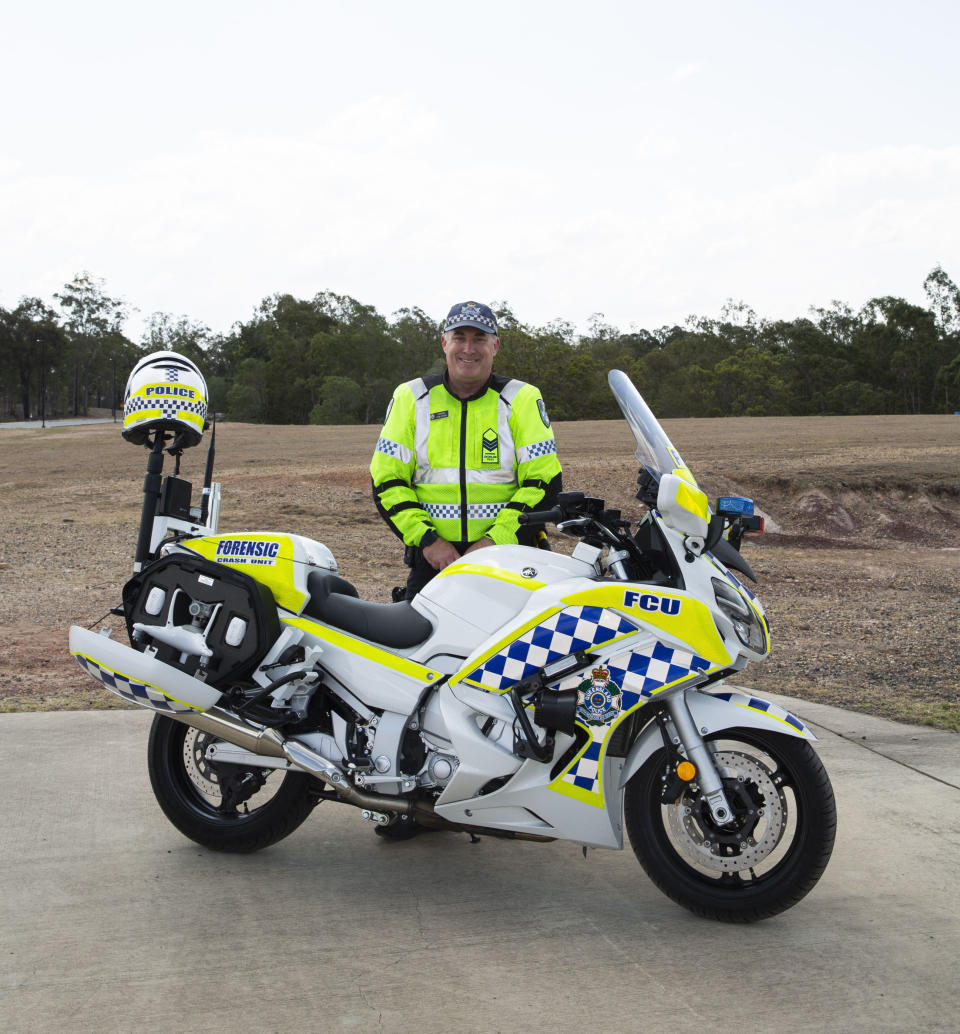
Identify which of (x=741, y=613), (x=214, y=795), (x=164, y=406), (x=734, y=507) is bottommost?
(x=214, y=795)

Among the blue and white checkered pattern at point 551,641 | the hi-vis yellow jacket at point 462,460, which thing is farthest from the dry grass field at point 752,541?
the blue and white checkered pattern at point 551,641

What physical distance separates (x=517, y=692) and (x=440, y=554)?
1010 mm

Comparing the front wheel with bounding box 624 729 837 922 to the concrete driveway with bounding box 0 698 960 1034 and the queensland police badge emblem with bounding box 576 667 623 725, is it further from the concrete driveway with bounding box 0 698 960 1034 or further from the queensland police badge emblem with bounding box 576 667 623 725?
the queensland police badge emblem with bounding box 576 667 623 725

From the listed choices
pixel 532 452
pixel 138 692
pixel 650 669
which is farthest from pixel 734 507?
pixel 138 692

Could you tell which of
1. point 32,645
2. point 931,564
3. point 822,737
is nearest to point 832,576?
point 931,564

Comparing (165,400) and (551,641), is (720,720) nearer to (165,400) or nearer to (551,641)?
(551,641)

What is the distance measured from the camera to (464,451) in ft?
14.9

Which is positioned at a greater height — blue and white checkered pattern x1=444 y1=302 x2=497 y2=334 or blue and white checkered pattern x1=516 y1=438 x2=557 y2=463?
blue and white checkered pattern x1=444 y1=302 x2=497 y2=334

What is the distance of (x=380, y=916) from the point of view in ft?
11.9

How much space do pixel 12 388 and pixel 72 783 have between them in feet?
293

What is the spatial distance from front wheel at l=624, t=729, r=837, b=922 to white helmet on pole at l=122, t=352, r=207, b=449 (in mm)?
2220

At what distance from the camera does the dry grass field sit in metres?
7.51

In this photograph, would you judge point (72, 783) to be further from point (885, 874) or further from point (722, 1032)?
point (885, 874)

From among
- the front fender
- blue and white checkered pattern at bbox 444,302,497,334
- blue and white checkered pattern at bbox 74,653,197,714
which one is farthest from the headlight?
blue and white checkered pattern at bbox 74,653,197,714
